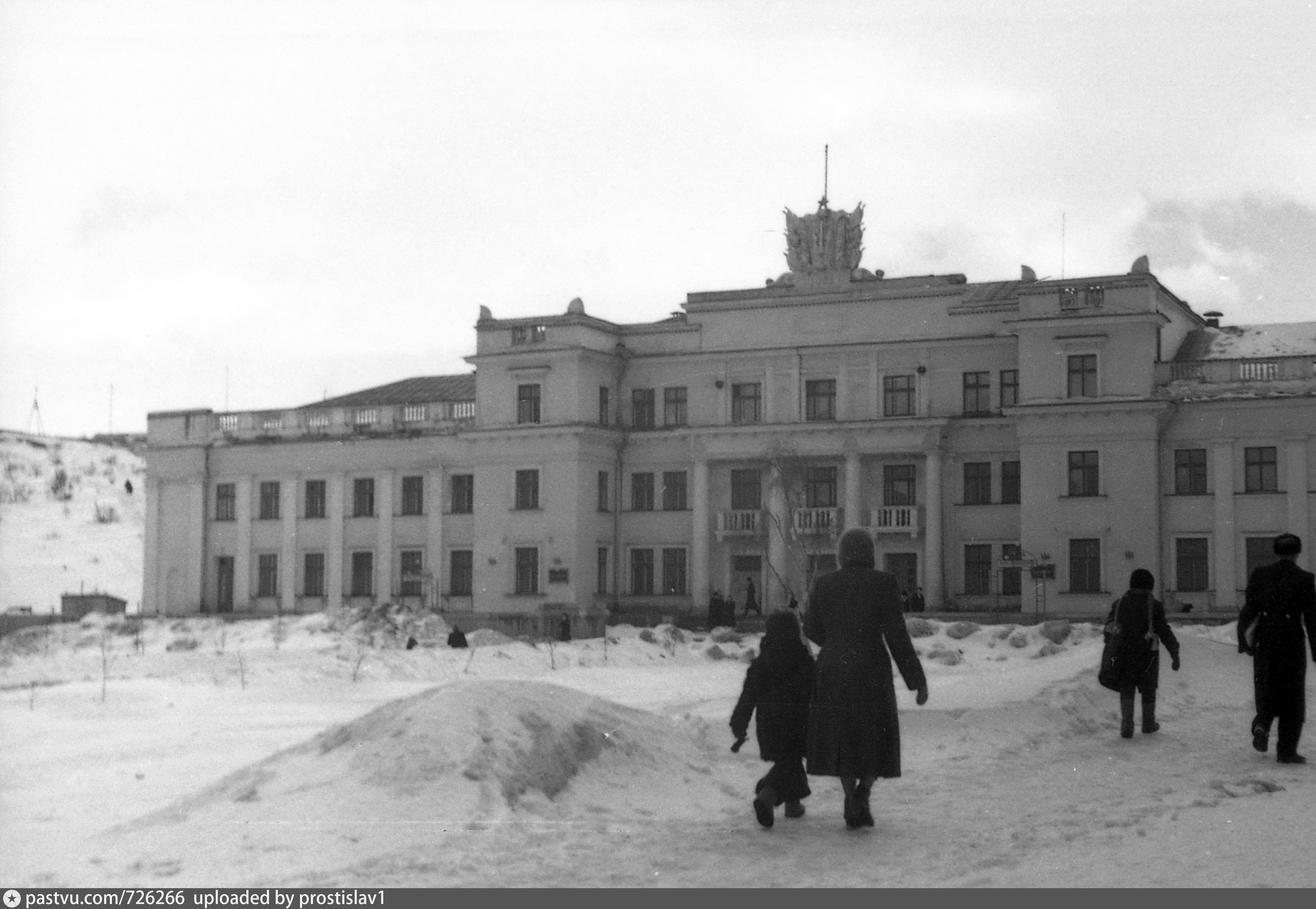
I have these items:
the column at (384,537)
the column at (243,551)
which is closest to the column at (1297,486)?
the column at (384,537)

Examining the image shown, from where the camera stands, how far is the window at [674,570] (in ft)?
159

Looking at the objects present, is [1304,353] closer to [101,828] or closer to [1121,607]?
[1121,607]

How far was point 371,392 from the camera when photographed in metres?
58.4

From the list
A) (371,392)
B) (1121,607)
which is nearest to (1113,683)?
(1121,607)

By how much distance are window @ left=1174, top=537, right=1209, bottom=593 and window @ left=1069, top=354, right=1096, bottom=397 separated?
4.40m

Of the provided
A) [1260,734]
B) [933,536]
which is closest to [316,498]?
[933,536]

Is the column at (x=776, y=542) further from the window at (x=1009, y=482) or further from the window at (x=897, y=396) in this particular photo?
the window at (x=1009, y=482)

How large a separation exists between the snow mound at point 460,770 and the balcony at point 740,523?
115ft

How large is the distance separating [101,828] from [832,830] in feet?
14.1

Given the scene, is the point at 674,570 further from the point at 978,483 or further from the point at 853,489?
the point at 978,483

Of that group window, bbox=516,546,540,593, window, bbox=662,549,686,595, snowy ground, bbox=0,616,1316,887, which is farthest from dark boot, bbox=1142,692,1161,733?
window, bbox=516,546,540,593

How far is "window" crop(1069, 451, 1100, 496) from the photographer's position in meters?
42.7

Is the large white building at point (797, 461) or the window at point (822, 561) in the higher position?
the large white building at point (797, 461)

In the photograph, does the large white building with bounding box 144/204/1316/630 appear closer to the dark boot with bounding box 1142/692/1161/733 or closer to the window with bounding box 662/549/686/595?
the window with bounding box 662/549/686/595
